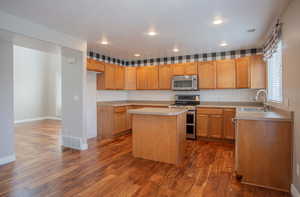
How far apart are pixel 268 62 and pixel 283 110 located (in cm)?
160

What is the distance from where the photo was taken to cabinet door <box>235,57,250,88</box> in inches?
167

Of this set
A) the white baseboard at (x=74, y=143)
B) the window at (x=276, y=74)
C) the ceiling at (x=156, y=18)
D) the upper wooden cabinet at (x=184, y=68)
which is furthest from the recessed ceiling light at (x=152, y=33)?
the white baseboard at (x=74, y=143)

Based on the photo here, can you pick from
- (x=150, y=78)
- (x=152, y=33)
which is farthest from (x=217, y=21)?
(x=150, y=78)

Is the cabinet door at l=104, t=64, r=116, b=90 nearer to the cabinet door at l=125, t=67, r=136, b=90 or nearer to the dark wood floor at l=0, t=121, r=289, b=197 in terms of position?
the cabinet door at l=125, t=67, r=136, b=90

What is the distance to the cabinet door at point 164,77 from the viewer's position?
520 centimetres

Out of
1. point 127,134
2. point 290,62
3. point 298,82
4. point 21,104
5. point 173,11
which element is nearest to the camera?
point 298,82

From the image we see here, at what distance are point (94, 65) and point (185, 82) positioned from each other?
2578mm

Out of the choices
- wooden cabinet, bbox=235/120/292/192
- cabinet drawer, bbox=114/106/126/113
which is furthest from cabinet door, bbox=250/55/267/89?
cabinet drawer, bbox=114/106/126/113

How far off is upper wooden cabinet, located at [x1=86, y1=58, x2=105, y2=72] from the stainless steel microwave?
2.11 meters

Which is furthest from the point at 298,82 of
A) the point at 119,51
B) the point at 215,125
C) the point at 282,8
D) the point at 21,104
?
the point at 21,104

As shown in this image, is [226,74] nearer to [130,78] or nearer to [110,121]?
[130,78]

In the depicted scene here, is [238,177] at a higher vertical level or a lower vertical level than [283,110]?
lower

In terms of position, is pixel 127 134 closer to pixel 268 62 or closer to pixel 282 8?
pixel 268 62

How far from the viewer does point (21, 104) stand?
719 cm
